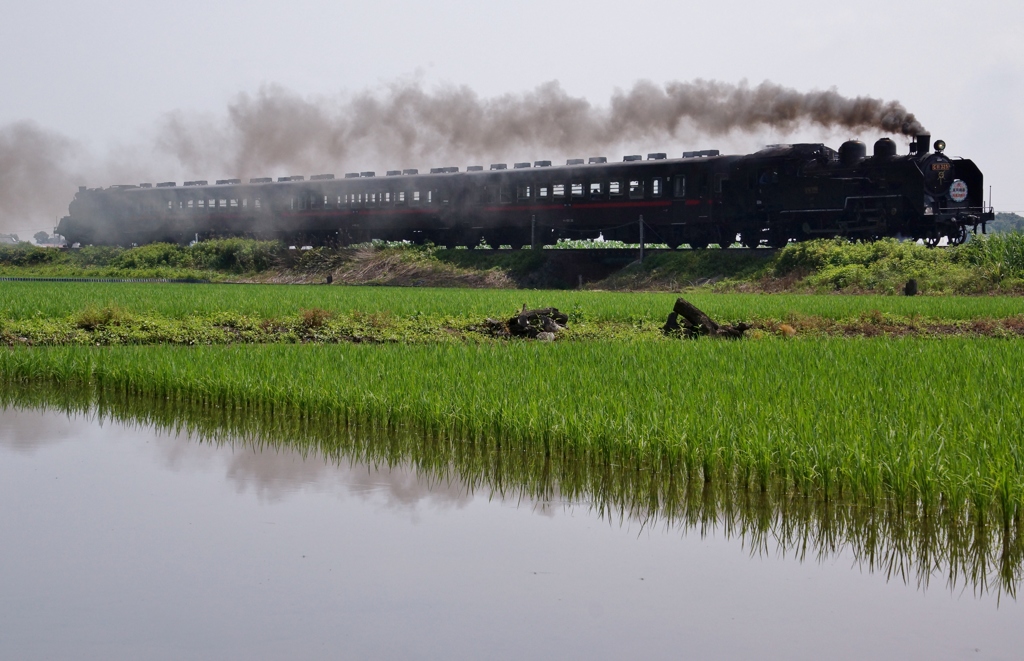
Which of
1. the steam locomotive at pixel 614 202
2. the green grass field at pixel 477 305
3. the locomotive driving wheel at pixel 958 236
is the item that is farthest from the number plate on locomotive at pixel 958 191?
the green grass field at pixel 477 305

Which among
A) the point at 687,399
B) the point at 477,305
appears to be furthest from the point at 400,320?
the point at 687,399

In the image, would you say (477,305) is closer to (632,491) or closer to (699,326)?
(699,326)

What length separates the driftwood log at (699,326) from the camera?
17.0 meters

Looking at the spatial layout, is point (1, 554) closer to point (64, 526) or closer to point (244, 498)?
point (64, 526)

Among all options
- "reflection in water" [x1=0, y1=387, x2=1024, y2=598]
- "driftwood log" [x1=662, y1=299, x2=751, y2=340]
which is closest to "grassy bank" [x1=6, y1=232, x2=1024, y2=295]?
"driftwood log" [x1=662, y1=299, x2=751, y2=340]

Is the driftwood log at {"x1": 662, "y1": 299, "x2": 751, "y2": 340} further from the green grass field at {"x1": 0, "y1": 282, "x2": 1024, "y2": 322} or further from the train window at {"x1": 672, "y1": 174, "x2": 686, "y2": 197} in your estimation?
the train window at {"x1": 672, "y1": 174, "x2": 686, "y2": 197}

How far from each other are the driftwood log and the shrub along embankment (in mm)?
1921

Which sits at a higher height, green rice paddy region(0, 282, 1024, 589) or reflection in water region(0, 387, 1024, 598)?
green rice paddy region(0, 282, 1024, 589)

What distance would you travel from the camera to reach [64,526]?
229 inches

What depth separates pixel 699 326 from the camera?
56.8 ft

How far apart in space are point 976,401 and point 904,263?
23.4 metres

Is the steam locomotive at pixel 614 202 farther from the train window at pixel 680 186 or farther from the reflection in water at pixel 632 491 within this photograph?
the reflection in water at pixel 632 491

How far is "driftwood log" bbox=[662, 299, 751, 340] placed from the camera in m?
17.0

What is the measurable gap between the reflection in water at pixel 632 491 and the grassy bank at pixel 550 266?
75.9 ft
